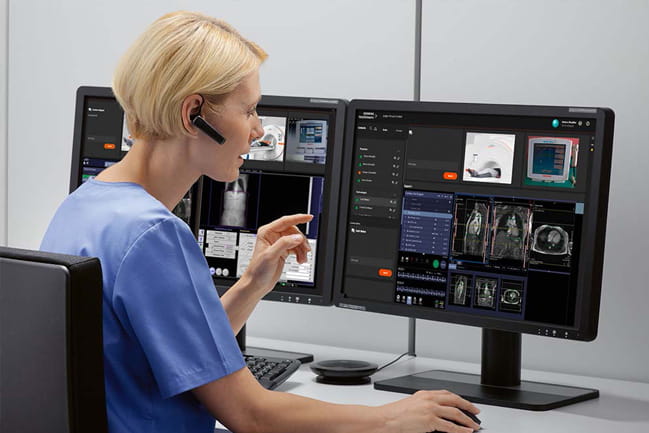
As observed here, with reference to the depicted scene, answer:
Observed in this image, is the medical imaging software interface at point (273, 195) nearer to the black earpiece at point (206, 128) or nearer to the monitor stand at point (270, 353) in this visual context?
the monitor stand at point (270, 353)

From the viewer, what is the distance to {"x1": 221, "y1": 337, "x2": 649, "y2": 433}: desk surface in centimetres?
151

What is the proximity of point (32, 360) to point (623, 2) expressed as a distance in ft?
4.54

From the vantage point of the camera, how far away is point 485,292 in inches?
67.3

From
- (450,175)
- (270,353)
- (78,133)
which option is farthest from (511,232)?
(78,133)

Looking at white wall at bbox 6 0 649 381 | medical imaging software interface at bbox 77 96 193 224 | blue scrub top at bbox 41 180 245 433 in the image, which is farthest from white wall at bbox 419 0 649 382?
blue scrub top at bbox 41 180 245 433

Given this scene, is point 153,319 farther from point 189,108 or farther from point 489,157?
point 489,157

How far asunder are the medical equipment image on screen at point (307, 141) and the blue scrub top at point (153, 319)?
2.39 ft

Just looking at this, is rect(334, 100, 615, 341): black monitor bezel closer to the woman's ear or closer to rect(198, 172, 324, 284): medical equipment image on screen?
rect(198, 172, 324, 284): medical equipment image on screen

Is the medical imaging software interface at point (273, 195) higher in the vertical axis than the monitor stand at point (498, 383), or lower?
higher

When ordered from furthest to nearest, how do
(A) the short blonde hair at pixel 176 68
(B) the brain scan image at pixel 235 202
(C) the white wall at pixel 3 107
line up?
(C) the white wall at pixel 3 107, (B) the brain scan image at pixel 235 202, (A) the short blonde hair at pixel 176 68

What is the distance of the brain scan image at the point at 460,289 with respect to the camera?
68.0 inches

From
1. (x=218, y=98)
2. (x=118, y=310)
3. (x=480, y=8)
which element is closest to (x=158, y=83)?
(x=218, y=98)

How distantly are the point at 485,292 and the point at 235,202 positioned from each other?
1.92 ft

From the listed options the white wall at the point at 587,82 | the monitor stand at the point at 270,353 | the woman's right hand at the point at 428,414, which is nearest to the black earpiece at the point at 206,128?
the woman's right hand at the point at 428,414
